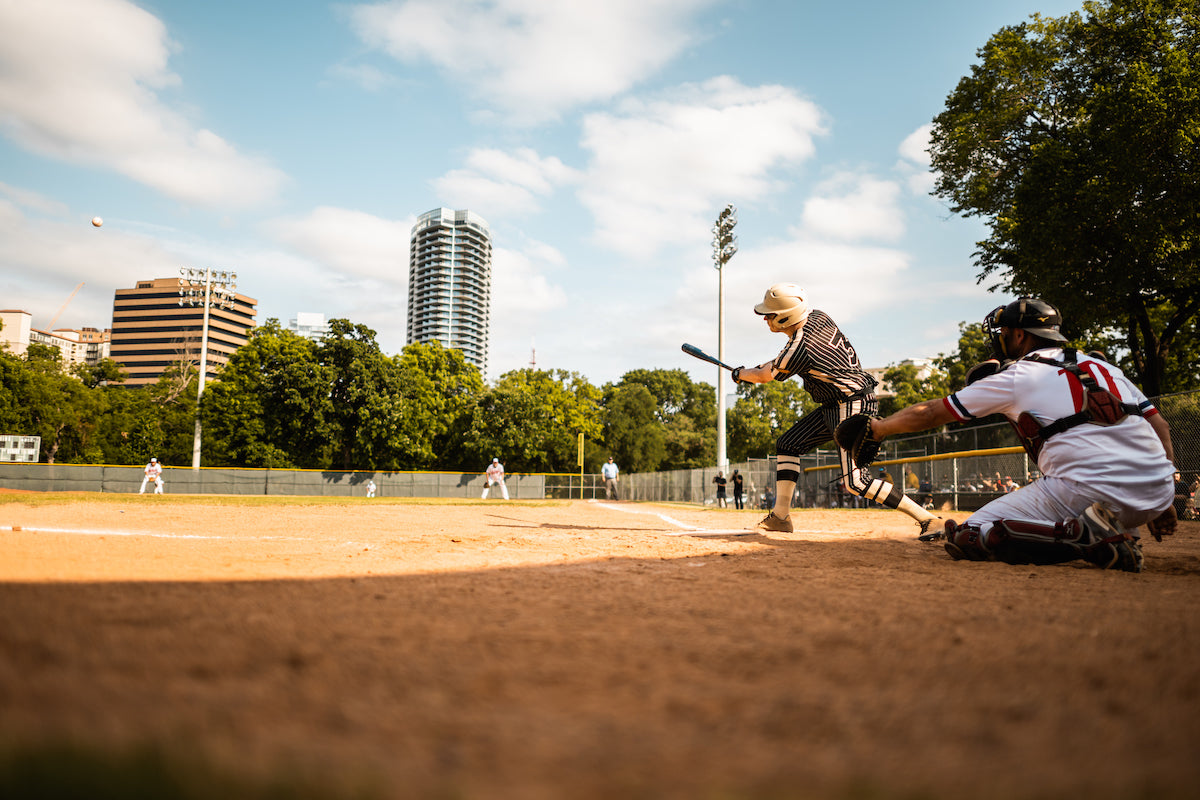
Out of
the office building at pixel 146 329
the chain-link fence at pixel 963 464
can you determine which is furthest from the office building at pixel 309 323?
the chain-link fence at pixel 963 464

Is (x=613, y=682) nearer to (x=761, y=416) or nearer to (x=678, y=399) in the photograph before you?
(x=761, y=416)

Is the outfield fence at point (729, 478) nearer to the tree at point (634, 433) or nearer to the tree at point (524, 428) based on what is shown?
the tree at point (524, 428)

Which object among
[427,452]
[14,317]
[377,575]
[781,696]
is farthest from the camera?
[14,317]

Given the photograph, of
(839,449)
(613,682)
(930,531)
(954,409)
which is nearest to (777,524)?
(839,449)

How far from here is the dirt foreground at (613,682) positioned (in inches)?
40.7

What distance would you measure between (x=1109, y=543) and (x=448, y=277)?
122 meters

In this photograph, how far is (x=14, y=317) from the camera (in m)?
→ 108

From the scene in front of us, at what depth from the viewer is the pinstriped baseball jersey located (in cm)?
560

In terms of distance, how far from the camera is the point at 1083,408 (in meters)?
3.81

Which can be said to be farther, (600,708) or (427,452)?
(427,452)

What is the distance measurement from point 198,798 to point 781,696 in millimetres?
1036

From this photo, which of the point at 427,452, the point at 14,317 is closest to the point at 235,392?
the point at 427,452

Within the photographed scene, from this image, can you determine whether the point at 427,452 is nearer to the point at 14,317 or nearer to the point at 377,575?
the point at 377,575

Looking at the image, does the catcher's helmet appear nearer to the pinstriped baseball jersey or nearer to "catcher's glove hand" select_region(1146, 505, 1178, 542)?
the pinstriped baseball jersey
